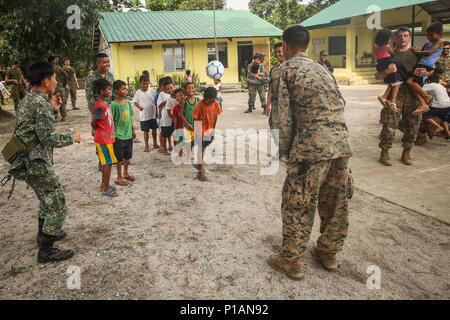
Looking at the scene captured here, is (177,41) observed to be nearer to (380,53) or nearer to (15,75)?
(15,75)

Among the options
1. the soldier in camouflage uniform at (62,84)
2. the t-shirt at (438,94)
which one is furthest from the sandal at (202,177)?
the soldier in camouflage uniform at (62,84)

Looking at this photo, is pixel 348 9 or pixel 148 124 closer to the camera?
pixel 148 124

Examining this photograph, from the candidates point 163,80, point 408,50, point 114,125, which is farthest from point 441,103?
point 114,125

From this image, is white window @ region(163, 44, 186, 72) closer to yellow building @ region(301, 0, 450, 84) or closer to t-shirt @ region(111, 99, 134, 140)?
yellow building @ region(301, 0, 450, 84)

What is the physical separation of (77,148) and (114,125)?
3070mm

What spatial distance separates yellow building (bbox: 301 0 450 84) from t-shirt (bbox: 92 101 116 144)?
567 inches

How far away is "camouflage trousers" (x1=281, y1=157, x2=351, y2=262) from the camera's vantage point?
2.58 m

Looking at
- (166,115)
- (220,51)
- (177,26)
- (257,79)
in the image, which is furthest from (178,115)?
(177,26)

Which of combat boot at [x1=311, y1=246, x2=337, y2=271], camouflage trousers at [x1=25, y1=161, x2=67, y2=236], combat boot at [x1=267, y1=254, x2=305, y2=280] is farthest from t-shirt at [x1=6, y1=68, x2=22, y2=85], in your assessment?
combat boot at [x1=311, y1=246, x2=337, y2=271]

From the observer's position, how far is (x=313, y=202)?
2619 millimetres

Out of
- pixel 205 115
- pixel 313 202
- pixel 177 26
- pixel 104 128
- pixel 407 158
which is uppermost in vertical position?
pixel 177 26

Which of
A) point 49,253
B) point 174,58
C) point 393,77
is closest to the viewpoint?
point 49,253

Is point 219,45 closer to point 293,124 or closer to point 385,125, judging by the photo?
point 385,125

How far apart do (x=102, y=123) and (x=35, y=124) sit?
5.43 feet
